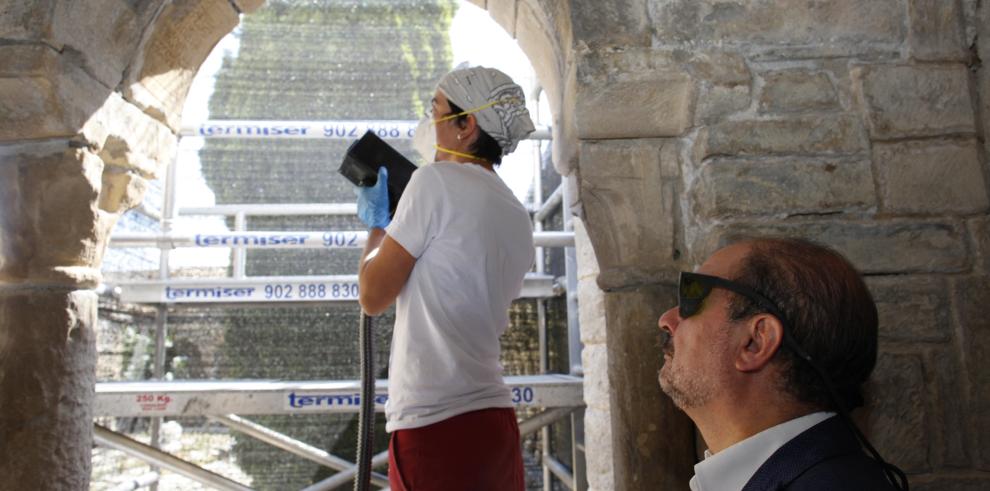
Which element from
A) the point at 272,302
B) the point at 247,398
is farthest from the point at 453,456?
the point at 272,302

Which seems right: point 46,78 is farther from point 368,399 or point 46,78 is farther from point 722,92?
point 722,92

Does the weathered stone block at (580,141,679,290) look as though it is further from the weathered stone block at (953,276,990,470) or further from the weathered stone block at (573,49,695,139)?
the weathered stone block at (953,276,990,470)

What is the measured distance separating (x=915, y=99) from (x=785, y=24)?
0.32 metres

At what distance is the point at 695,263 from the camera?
1498 millimetres

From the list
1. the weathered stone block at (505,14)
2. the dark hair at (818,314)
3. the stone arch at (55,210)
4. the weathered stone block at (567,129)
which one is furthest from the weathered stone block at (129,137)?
the dark hair at (818,314)

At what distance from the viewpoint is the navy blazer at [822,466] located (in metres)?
0.70

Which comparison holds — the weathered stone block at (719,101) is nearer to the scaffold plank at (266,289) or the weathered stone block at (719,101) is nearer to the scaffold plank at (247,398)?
the scaffold plank at (247,398)

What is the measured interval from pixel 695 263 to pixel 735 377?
2.14 ft

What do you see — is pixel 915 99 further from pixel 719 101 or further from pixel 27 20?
pixel 27 20

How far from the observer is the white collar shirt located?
0.82 metres

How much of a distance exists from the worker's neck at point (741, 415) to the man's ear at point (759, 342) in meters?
0.04

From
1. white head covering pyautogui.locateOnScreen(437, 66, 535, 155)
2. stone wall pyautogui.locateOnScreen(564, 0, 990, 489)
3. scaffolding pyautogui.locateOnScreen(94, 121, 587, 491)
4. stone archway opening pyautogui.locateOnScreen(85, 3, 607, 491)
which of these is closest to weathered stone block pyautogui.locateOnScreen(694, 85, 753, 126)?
stone wall pyautogui.locateOnScreen(564, 0, 990, 489)

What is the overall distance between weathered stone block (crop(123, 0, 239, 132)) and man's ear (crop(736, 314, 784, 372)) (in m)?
1.82

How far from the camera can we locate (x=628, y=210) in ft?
5.02
